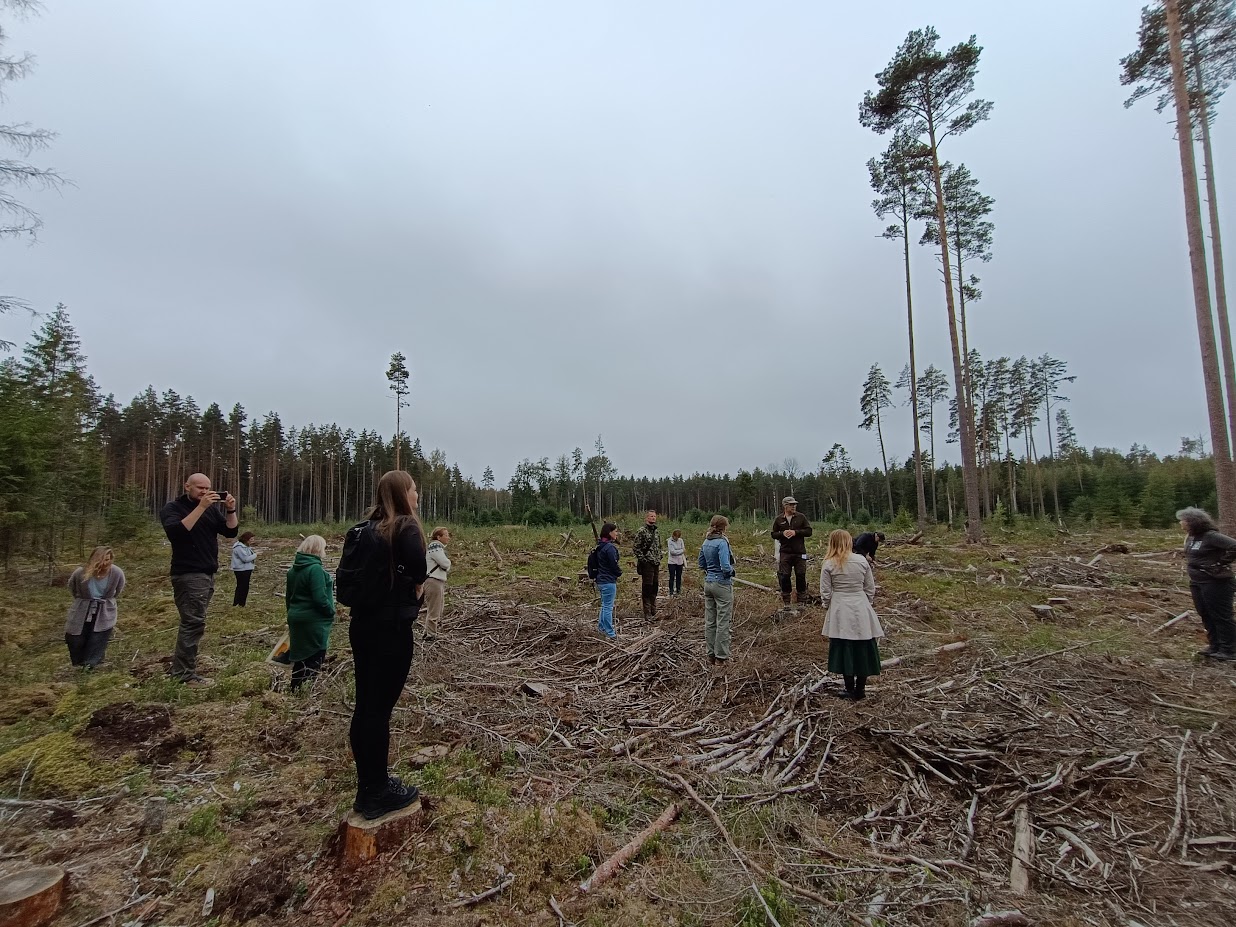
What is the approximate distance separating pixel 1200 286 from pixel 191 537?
52.5 feet

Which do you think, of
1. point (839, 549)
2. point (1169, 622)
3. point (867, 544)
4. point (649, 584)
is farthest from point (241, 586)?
point (1169, 622)

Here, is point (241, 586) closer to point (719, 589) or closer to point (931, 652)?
point (719, 589)

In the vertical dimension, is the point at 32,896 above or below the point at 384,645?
below

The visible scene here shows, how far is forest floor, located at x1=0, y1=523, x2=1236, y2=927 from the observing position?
2.78 meters

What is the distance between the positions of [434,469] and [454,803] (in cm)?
6407

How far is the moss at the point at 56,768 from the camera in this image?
3.58 meters

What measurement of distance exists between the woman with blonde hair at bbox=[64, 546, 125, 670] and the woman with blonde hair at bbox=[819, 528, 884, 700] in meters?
8.40

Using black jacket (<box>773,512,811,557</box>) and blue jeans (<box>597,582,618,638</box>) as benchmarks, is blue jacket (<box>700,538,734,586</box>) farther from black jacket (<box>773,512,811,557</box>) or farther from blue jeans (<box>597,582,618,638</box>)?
black jacket (<box>773,512,811,557</box>)

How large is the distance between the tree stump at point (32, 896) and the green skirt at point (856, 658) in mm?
5772

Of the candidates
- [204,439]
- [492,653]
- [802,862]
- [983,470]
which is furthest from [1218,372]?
[204,439]

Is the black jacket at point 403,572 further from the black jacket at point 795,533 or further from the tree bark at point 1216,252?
the tree bark at point 1216,252

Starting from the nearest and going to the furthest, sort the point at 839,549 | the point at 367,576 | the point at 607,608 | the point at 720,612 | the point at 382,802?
the point at 367,576 < the point at 382,802 < the point at 839,549 < the point at 720,612 < the point at 607,608

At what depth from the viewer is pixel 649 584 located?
9844 mm

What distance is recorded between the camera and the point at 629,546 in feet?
77.2
